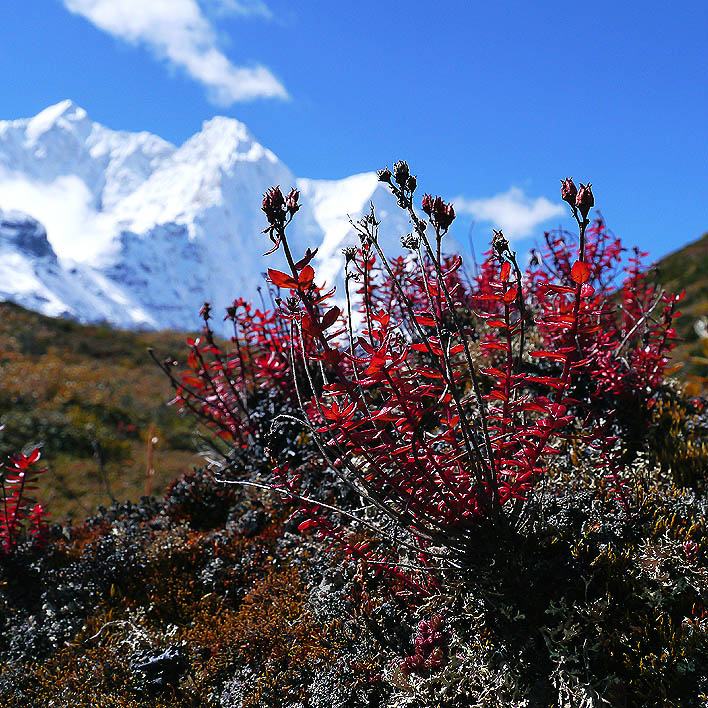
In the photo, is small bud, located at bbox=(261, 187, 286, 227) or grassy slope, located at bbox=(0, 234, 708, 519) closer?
small bud, located at bbox=(261, 187, 286, 227)

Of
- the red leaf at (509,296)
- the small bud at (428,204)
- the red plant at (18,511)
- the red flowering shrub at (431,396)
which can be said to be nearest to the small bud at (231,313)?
the red flowering shrub at (431,396)

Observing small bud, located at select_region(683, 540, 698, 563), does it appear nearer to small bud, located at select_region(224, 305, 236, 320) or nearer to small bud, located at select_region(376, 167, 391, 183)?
small bud, located at select_region(376, 167, 391, 183)

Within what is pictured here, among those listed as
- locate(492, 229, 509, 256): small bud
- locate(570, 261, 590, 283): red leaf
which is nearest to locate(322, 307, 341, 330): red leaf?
locate(492, 229, 509, 256): small bud

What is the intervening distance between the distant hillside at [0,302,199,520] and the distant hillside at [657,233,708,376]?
1183cm

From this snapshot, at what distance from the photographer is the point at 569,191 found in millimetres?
1719

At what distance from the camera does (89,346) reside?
16.4 m

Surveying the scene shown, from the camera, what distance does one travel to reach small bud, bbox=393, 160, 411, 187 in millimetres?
1656

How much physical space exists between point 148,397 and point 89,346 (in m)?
4.98

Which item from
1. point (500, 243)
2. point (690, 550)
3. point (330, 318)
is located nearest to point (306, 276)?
point (330, 318)

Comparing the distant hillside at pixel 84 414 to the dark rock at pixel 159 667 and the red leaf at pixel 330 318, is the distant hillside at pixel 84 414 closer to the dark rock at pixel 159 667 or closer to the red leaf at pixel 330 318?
the dark rock at pixel 159 667

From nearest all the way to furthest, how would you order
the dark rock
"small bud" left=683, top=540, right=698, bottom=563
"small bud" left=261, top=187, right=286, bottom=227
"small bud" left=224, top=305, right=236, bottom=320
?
"small bud" left=261, top=187, right=286, bottom=227
"small bud" left=683, top=540, right=698, bottom=563
the dark rock
"small bud" left=224, top=305, right=236, bottom=320

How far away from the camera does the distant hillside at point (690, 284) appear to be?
47.0 ft

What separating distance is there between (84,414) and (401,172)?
10806 millimetres

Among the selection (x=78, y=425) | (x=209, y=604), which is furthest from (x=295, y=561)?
(x=78, y=425)
